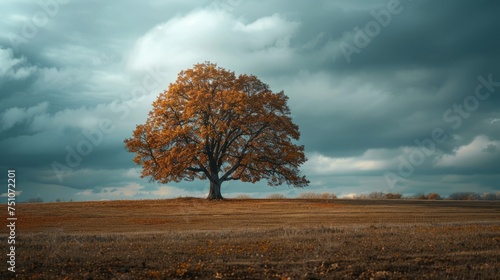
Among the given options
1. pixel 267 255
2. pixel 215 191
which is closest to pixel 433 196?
pixel 215 191

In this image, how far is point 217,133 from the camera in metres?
54.4

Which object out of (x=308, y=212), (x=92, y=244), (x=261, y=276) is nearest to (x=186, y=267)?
(x=261, y=276)

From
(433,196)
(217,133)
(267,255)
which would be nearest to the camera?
(267,255)

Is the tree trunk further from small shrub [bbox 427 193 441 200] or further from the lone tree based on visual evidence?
small shrub [bbox 427 193 441 200]

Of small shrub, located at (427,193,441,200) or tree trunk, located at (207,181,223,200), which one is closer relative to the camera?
tree trunk, located at (207,181,223,200)

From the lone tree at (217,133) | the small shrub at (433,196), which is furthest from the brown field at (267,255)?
the small shrub at (433,196)

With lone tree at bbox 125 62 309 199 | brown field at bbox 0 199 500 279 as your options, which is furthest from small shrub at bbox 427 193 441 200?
brown field at bbox 0 199 500 279

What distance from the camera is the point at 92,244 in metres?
21.1

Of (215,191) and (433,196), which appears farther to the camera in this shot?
(433,196)

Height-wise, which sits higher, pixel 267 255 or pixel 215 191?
pixel 215 191

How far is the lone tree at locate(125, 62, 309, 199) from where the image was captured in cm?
5400

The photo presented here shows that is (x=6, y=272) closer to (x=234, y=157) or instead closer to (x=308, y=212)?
(x=308, y=212)

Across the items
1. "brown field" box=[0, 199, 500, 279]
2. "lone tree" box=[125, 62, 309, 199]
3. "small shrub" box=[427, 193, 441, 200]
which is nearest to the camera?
"brown field" box=[0, 199, 500, 279]

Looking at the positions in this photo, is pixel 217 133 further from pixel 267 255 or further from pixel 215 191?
pixel 267 255
